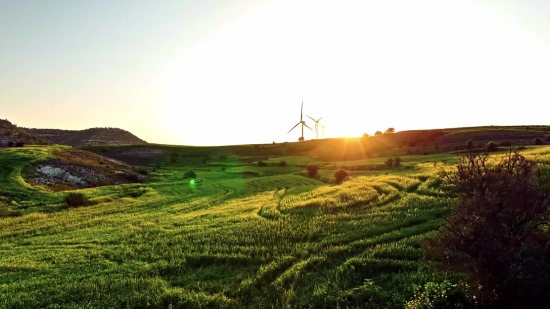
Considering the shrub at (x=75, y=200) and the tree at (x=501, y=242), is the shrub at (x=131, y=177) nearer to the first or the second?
the shrub at (x=75, y=200)

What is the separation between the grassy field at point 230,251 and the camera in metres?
18.5

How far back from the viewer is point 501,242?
1538cm

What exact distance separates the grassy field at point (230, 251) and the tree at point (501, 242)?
2.74 metres

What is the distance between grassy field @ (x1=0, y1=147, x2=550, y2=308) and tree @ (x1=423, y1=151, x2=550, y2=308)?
2740 mm

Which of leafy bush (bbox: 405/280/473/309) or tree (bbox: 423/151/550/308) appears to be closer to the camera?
tree (bbox: 423/151/550/308)

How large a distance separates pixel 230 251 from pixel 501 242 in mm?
14224

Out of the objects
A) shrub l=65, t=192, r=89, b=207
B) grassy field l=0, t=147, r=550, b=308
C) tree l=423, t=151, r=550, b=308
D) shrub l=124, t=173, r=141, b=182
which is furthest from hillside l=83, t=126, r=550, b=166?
tree l=423, t=151, r=550, b=308

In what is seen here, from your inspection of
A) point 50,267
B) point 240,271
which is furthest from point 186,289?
point 50,267

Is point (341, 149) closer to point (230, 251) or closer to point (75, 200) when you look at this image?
point (75, 200)

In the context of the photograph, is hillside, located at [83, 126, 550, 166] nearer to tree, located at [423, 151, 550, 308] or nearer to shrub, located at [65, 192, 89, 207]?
shrub, located at [65, 192, 89, 207]

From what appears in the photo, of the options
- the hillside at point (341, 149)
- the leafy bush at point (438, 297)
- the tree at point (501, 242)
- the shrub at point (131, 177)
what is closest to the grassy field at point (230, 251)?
the leafy bush at point (438, 297)

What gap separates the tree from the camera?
47.8 ft

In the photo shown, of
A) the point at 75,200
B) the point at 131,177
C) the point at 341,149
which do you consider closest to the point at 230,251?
the point at 75,200

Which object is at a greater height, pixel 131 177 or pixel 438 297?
pixel 131 177
